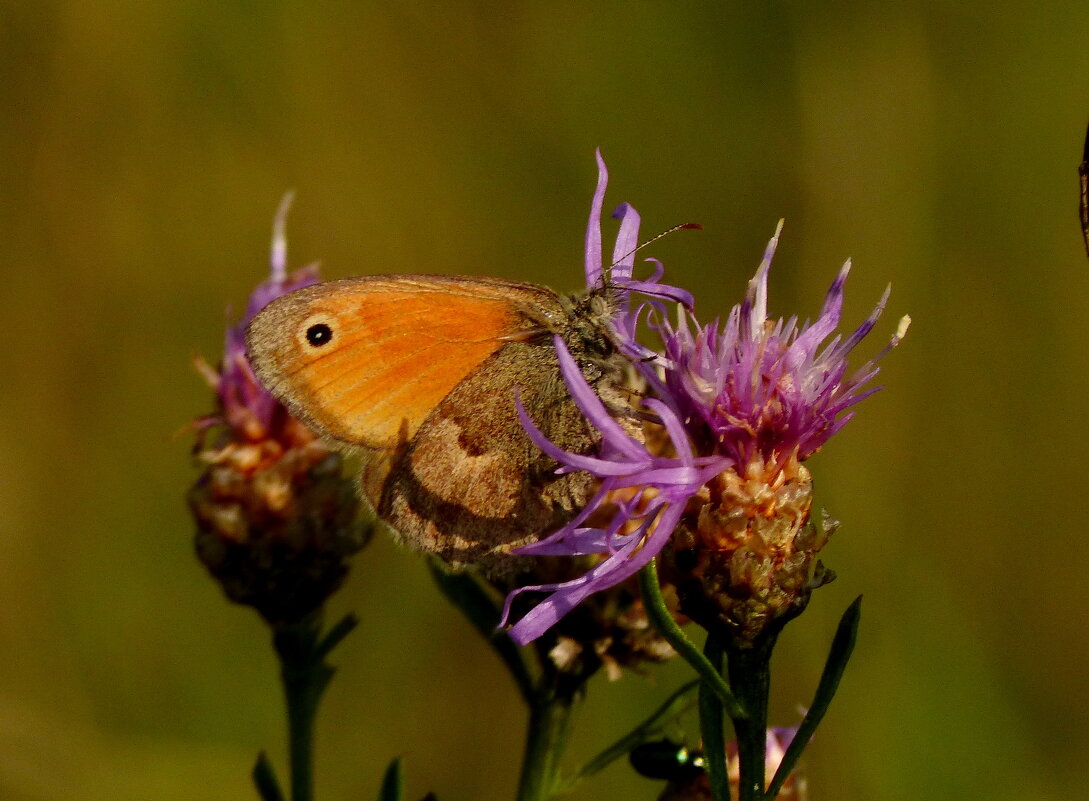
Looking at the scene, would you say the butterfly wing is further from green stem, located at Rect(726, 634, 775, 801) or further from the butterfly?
green stem, located at Rect(726, 634, 775, 801)

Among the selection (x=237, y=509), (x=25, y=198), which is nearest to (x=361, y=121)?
(x=25, y=198)

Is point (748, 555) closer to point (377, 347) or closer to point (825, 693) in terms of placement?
point (825, 693)

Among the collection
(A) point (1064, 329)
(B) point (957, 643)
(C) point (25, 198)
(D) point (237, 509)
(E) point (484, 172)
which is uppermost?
(C) point (25, 198)

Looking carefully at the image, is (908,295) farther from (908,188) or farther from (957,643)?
(957,643)

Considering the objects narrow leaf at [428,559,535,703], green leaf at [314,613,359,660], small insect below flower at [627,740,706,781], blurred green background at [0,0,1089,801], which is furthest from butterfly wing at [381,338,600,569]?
blurred green background at [0,0,1089,801]

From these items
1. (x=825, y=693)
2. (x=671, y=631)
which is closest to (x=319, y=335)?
(x=671, y=631)

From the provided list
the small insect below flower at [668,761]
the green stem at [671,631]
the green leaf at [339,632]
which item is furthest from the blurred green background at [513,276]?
the green stem at [671,631]

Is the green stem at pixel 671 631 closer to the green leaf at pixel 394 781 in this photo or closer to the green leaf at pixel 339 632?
the green leaf at pixel 394 781
